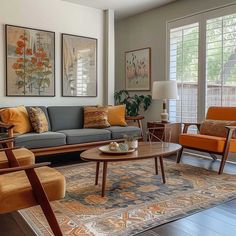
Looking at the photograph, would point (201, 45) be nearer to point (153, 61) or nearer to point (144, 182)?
point (153, 61)

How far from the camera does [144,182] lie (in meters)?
3.11

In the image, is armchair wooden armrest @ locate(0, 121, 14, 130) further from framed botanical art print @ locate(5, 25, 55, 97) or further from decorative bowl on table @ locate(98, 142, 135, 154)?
decorative bowl on table @ locate(98, 142, 135, 154)

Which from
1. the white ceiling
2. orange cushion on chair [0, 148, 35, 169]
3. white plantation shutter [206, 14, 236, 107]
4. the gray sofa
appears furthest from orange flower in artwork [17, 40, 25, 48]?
white plantation shutter [206, 14, 236, 107]

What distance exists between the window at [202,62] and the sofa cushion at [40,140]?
7.29 ft

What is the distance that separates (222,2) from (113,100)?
249cm

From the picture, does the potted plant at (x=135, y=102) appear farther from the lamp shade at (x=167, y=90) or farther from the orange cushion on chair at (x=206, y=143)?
the orange cushion on chair at (x=206, y=143)

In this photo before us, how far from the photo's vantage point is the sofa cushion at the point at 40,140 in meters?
3.47

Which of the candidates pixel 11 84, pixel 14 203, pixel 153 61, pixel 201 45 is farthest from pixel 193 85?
pixel 14 203

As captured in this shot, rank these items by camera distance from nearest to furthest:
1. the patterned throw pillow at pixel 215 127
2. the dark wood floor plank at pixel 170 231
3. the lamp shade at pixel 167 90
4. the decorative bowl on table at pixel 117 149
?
the dark wood floor plank at pixel 170 231 < the decorative bowl on table at pixel 117 149 < the patterned throw pillow at pixel 215 127 < the lamp shade at pixel 167 90

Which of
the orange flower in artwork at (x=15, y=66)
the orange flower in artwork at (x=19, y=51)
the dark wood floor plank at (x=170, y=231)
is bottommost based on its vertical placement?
the dark wood floor plank at (x=170, y=231)

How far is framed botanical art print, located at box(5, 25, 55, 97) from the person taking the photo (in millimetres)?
4207

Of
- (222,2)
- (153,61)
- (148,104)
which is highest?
(222,2)

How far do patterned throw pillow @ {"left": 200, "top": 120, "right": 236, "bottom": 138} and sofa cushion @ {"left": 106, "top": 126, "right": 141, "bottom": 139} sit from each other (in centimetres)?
106

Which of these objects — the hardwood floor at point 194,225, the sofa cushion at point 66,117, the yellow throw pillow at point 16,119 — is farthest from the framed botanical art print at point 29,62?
the hardwood floor at point 194,225
